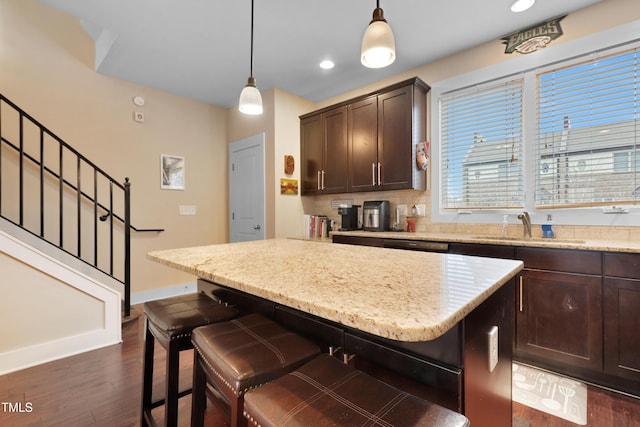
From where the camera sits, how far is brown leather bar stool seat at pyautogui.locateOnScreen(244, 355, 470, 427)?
66 cm

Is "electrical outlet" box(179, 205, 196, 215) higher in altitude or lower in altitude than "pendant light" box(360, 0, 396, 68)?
lower

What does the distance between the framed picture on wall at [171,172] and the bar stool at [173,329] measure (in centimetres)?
282

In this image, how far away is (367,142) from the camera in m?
3.32

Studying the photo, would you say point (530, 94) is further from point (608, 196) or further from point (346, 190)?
point (346, 190)

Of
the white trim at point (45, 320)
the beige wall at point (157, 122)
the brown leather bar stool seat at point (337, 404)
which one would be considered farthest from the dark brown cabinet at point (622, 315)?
the white trim at point (45, 320)

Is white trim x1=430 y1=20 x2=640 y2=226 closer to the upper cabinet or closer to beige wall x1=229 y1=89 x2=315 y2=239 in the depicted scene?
the upper cabinet

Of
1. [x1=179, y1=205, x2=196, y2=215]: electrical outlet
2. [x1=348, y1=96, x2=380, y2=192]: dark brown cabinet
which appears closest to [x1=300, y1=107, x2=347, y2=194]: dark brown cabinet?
[x1=348, y1=96, x2=380, y2=192]: dark brown cabinet

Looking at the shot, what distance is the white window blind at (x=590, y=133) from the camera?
7.03 feet

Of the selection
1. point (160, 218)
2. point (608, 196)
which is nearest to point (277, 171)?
point (160, 218)

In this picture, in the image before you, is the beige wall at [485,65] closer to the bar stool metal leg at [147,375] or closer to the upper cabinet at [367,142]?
the upper cabinet at [367,142]

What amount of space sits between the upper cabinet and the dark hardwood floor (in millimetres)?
2089

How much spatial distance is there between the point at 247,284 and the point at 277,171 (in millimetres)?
2986

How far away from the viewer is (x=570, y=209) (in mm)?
2350

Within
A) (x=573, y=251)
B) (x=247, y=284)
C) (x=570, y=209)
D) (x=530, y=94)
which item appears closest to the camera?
(x=247, y=284)
